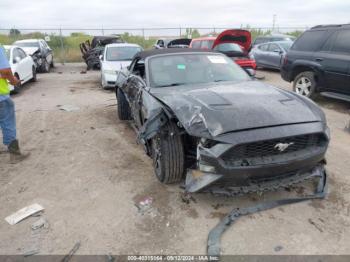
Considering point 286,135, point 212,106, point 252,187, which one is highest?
point 212,106

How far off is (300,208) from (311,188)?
527 millimetres

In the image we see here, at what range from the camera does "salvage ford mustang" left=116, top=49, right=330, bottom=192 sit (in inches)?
118

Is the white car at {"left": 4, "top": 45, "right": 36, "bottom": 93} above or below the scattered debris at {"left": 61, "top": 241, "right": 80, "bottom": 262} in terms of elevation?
above

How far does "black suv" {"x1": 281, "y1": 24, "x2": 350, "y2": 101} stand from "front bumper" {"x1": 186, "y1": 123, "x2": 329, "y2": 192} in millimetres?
4614

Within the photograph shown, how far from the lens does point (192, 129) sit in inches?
123

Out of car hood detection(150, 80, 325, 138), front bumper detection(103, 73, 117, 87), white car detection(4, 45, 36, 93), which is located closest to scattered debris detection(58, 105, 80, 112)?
front bumper detection(103, 73, 117, 87)

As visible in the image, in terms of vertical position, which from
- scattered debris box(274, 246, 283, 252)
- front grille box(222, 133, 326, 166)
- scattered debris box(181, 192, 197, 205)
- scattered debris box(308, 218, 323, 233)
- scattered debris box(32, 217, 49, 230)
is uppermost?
front grille box(222, 133, 326, 166)

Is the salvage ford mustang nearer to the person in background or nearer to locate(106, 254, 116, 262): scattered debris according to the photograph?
locate(106, 254, 116, 262): scattered debris

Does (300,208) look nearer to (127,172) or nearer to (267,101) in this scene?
(267,101)

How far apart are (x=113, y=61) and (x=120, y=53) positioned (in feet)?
2.28

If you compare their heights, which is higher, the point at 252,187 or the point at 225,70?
the point at 225,70

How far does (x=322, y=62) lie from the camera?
7543 millimetres

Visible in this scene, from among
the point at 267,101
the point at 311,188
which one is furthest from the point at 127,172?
the point at 311,188

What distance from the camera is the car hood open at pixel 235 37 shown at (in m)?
11.4
